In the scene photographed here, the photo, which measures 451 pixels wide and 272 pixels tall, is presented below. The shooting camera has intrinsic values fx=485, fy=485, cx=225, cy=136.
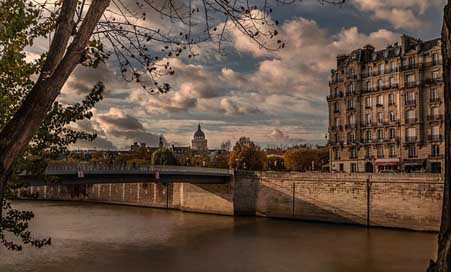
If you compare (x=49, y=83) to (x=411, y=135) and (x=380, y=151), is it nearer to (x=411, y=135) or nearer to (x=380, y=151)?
(x=411, y=135)

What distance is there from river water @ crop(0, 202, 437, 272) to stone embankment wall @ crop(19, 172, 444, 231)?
133 centimetres

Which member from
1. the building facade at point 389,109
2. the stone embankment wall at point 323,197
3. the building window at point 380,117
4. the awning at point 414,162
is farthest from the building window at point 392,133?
the stone embankment wall at point 323,197

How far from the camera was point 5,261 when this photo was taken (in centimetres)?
1903

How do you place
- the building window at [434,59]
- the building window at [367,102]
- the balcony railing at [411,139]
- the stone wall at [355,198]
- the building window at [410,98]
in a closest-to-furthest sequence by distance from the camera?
the stone wall at [355,198], the building window at [434,59], the balcony railing at [411,139], the building window at [410,98], the building window at [367,102]

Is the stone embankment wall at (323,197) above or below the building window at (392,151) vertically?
below

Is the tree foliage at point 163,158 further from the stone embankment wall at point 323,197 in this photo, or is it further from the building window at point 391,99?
the building window at point 391,99

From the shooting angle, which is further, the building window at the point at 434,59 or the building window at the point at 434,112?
the building window at the point at 434,59

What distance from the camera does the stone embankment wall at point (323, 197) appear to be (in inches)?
1158

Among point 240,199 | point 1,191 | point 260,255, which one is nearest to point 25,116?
point 1,191

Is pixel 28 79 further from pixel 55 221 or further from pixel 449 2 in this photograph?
pixel 55 221

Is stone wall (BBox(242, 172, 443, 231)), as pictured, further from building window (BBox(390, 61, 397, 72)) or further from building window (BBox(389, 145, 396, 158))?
building window (BBox(390, 61, 397, 72))

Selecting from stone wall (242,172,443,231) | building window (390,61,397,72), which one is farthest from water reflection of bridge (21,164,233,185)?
building window (390,61,397,72)

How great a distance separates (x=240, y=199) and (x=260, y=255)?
56.3ft

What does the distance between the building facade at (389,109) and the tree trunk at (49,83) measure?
39.0 meters
